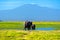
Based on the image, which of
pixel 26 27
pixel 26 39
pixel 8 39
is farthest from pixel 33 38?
pixel 26 27

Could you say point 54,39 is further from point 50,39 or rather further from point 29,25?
point 29,25

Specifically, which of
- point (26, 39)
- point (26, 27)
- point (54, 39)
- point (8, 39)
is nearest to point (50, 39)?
point (54, 39)

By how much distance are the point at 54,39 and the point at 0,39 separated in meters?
4.49

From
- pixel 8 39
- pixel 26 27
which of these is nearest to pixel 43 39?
pixel 8 39

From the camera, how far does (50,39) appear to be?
1859 cm

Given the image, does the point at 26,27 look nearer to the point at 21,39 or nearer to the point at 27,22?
the point at 27,22

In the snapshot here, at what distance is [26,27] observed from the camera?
112 feet

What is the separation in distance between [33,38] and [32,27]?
1579 cm

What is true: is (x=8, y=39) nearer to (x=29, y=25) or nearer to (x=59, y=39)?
(x=59, y=39)

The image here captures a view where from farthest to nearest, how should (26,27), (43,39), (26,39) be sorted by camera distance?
1. (26,27)
2. (26,39)
3. (43,39)

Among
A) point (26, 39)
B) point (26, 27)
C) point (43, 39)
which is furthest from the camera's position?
point (26, 27)

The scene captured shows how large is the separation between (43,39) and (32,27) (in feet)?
55.1

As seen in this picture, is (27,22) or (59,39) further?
(27,22)

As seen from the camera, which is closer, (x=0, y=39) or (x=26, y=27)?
(x=0, y=39)
